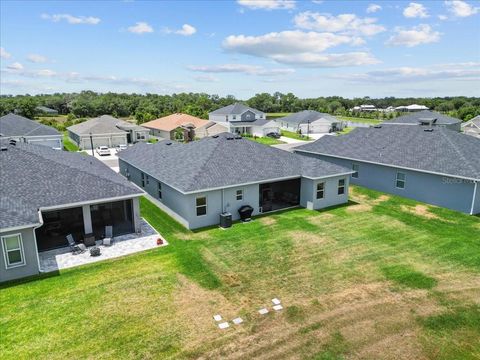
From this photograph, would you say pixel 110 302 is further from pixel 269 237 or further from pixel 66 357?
pixel 269 237

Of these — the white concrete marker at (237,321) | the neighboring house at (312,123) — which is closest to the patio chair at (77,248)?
the white concrete marker at (237,321)

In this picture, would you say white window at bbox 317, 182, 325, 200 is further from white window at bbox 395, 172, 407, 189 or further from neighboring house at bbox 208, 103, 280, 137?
neighboring house at bbox 208, 103, 280, 137

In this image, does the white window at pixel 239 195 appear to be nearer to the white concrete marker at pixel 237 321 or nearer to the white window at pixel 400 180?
the white concrete marker at pixel 237 321

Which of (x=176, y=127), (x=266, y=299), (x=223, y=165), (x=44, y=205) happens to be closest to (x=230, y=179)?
(x=223, y=165)

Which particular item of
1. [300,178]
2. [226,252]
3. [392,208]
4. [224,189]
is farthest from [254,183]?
[392,208]

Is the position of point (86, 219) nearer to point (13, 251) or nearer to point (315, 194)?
point (13, 251)
